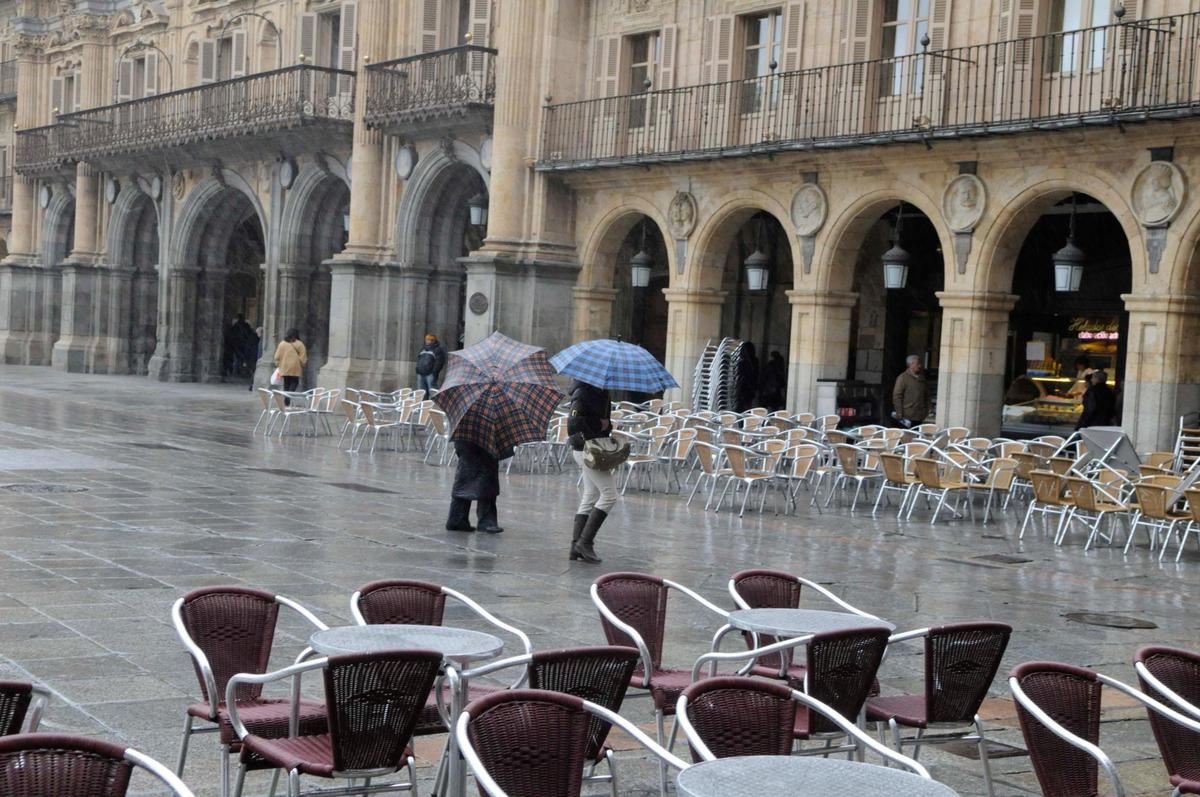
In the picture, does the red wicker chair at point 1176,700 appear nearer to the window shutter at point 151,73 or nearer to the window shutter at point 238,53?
the window shutter at point 238,53

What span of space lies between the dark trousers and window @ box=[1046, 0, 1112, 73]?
407 inches

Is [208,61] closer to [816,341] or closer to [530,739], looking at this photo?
[816,341]

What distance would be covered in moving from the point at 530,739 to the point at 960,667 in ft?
6.69

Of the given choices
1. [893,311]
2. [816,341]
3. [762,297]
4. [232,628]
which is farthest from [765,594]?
[762,297]

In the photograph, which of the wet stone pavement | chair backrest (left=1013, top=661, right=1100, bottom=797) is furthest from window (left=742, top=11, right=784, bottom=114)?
chair backrest (left=1013, top=661, right=1100, bottom=797)

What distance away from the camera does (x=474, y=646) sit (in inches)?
217

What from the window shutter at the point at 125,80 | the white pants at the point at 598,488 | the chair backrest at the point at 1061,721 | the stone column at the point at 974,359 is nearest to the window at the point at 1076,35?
the stone column at the point at 974,359

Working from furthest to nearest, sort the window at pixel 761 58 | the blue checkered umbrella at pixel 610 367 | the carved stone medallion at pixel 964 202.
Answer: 1. the window at pixel 761 58
2. the carved stone medallion at pixel 964 202
3. the blue checkered umbrella at pixel 610 367

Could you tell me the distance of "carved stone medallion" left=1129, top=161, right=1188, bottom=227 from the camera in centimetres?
1889

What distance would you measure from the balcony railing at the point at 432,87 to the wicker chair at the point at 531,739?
78.4 feet

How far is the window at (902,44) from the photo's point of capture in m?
22.2

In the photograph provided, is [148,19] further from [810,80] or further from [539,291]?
[810,80]

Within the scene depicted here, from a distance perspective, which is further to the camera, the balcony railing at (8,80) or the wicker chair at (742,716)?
the balcony railing at (8,80)

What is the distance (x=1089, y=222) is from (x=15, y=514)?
676 inches
